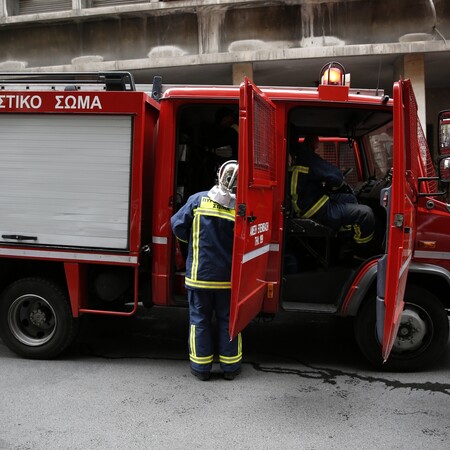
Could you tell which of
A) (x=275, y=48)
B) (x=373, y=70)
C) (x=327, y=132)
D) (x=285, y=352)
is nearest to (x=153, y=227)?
(x=285, y=352)

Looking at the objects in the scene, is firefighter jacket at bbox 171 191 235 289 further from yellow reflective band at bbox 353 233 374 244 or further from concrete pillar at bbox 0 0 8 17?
concrete pillar at bbox 0 0 8 17

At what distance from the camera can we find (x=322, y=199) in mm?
4316

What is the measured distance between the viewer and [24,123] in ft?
14.1

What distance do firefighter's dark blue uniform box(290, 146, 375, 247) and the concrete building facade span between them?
6386 millimetres

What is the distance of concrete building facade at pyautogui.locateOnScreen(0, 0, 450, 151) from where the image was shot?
997cm

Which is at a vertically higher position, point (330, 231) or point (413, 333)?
point (330, 231)

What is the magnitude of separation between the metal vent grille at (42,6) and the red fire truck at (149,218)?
8.27 m

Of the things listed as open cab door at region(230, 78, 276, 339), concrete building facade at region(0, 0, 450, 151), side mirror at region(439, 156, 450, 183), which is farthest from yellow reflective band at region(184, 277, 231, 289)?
concrete building facade at region(0, 0, 450, 151)

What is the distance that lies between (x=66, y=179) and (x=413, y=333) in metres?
3.15

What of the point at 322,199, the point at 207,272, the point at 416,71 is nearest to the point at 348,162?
the point at 322,199

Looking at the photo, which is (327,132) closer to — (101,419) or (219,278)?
(219,278)

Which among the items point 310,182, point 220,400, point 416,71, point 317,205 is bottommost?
point 220,400

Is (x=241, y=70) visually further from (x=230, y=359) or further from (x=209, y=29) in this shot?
(x=230, y=359)

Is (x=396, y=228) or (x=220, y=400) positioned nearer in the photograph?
(x=396, y=228)
